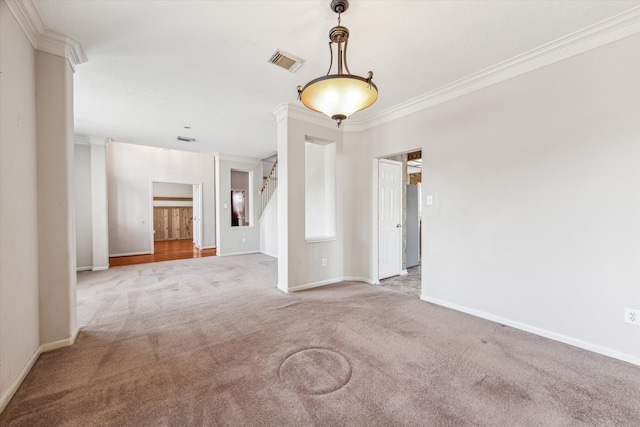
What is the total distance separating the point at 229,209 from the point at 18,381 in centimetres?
564

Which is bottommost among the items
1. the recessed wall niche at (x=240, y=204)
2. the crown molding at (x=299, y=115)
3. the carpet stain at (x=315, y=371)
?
the carpet stain at (x=315, y=371)

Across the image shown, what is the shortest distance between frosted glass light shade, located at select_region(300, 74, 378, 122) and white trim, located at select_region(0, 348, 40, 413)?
2.84 meters

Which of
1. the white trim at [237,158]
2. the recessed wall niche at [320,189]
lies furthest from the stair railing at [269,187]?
the recessed wall niche at [320,189]

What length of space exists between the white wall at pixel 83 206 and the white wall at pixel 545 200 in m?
6.70

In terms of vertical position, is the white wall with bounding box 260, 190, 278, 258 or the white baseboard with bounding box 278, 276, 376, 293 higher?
the white wall with bounding box 260, 190, 278, 258

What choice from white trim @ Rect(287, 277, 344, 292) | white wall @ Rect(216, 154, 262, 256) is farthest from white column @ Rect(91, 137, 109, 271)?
white trim @ Rect(287, 277, 344, 292)

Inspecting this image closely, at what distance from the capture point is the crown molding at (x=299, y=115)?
3815 mm

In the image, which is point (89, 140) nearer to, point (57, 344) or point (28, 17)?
point (28, 17)

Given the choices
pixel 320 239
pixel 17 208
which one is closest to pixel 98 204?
pixel 17 208

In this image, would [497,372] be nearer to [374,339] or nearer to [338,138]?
[374,339]

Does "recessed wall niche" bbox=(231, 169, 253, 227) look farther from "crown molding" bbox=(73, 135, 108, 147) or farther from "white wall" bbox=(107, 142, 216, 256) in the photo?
"crown molding" bbox=(73, 135, 108, 147)

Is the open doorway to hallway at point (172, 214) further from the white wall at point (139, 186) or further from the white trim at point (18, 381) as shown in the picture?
the white trim at point (18, 381)

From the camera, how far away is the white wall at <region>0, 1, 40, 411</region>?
171 centimetres

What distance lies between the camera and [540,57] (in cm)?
253
